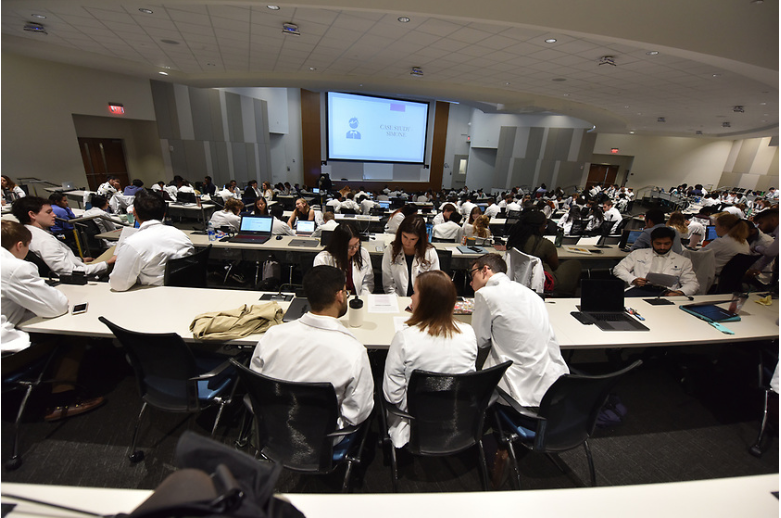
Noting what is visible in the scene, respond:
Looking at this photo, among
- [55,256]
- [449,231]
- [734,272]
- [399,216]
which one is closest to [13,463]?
[55,256]

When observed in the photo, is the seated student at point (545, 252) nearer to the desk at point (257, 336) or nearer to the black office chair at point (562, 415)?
the desk at point (257, 336)

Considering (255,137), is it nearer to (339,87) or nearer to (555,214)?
(339,87)

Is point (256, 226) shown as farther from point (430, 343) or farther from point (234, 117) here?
point (234, 117)

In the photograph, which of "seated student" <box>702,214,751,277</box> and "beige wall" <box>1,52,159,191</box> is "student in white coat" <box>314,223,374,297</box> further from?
"beige wall" <box>1,52,159,191</box>

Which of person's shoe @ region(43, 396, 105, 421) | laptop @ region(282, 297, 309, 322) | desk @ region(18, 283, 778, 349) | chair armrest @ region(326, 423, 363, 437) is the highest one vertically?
laptop @ region(282, 297, 309, 322)

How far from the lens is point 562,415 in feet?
5.96

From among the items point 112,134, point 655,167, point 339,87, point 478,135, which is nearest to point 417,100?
point 478,135

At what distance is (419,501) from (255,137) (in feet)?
46.3

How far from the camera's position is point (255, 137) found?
42.0ft

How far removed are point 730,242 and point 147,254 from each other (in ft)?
21.9

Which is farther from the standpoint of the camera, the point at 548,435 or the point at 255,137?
the point at 255,137

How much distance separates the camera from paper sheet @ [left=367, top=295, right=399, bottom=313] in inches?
105

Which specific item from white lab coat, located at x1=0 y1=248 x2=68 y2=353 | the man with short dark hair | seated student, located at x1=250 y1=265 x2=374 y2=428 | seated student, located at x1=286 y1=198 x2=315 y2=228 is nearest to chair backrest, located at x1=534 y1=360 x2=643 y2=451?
the man with short dark hair

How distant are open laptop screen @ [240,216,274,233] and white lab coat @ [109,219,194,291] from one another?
1912mm
